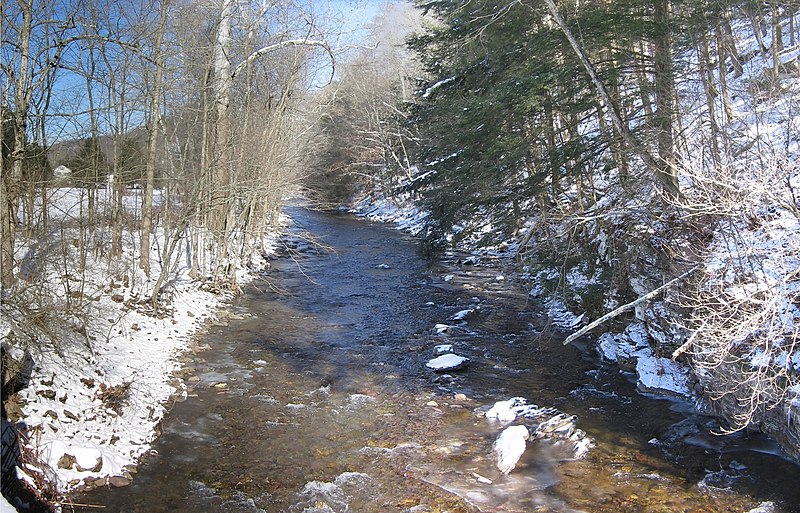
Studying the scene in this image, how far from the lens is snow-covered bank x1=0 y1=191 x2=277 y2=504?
5930mm

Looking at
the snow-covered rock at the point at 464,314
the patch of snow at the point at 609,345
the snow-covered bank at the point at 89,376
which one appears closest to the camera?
the snow-covered bank at the point at 89,376

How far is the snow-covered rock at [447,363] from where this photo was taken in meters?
9.98

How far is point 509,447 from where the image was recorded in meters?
6.93

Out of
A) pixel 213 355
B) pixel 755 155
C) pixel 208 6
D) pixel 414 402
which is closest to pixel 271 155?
pixel 208 6

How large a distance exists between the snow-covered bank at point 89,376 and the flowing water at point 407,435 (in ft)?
1.06

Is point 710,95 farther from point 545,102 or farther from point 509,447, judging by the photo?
point 509,447

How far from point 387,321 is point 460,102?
6307 millimetres

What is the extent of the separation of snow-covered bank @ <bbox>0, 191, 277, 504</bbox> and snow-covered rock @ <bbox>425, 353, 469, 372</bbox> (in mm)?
4144

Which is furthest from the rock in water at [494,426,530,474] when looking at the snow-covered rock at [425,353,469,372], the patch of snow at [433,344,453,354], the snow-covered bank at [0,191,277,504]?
the snow-covered bank at [0,191,277,504]

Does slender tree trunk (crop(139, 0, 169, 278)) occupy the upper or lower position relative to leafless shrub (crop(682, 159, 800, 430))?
upper

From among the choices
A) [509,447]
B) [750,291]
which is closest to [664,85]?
A: [750,291]

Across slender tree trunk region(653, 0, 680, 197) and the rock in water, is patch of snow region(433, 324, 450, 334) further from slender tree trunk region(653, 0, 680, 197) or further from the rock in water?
slender tree trunk region(653, 0, 680, 197)

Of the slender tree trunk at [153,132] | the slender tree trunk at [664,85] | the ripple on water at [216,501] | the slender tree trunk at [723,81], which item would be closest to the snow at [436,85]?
the slender tree trunk at [664,85]

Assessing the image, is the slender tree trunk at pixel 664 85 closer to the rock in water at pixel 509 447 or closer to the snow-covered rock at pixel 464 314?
the rock in water at pixel 509 447
